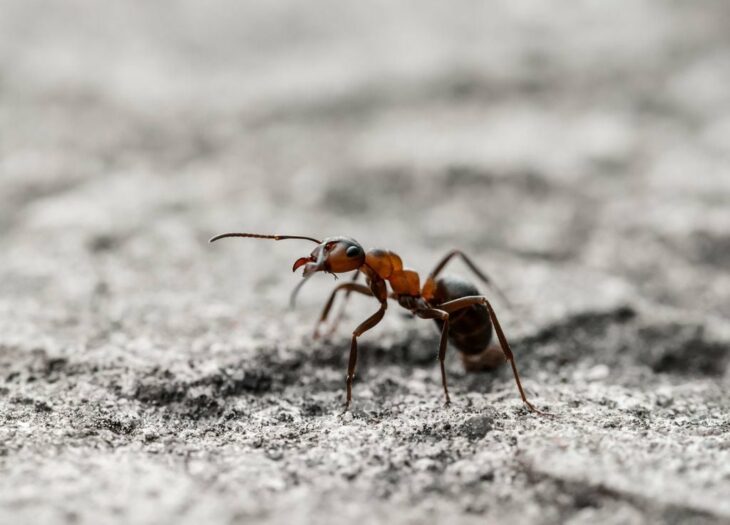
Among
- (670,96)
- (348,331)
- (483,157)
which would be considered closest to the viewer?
(348,331)

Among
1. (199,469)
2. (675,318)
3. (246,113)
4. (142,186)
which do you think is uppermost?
(246,113)

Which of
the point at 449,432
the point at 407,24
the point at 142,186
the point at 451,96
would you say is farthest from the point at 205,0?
the point at 449,432

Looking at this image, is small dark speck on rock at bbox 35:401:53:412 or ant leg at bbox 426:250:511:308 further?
ant leg at bbox 426:250:511:308

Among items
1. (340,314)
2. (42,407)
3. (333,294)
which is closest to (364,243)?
(340,314)

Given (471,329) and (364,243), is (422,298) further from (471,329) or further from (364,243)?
(364,243)

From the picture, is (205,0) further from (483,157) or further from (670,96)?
(670,96)

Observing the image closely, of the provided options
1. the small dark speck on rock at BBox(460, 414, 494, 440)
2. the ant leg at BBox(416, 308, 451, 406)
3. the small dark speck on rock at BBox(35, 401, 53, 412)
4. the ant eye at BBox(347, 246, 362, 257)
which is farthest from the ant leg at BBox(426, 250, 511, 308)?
the small dark speck on rock at BBox(35, 401, 53, 412)

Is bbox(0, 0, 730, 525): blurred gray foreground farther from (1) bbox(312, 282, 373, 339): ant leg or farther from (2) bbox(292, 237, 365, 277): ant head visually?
(2) bbox(292, 237, 365, 277): ant head
